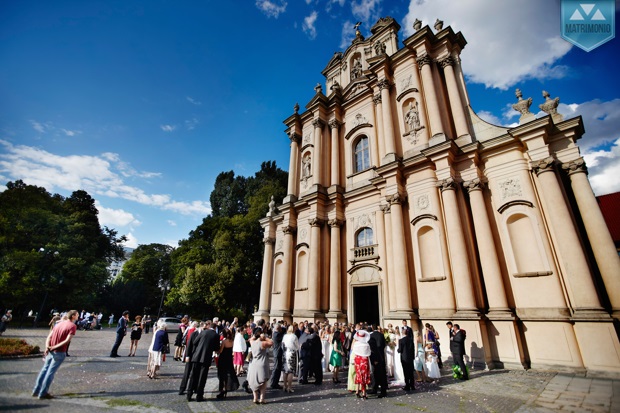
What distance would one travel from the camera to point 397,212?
14.0 meters

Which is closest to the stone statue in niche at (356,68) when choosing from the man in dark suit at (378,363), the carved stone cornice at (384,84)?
the carved stone cornice at (384,84)

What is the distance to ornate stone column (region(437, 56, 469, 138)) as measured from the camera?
1412cm

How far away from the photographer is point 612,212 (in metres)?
21.9

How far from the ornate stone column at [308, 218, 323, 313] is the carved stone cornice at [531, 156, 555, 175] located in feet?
36.2

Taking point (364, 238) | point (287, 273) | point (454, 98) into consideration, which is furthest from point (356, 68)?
point (287, 273)

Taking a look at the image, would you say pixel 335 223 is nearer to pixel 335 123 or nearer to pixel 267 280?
pixel 267 280

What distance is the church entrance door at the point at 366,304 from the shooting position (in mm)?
15795

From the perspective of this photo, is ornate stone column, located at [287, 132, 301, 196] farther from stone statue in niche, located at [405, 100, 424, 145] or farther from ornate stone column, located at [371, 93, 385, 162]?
stone statue in niche, located at [405, 100, 424, 145]

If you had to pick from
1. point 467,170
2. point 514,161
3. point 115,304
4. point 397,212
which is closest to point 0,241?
point 115,304

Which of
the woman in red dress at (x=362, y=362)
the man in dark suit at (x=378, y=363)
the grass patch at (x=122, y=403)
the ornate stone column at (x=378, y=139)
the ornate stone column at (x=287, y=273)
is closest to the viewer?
the grass patch at (x=122, y=403)

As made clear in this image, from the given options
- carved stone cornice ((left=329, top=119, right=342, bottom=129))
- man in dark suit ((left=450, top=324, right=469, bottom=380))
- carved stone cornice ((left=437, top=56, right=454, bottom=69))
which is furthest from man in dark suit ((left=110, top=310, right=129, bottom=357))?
carved stone cornice ((left=437, top=56, right=454, bottom=69))

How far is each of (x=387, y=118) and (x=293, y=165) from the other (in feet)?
27.7

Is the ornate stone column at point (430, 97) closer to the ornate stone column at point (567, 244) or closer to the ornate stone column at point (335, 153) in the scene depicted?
the ornate stone column at point (567, 244)

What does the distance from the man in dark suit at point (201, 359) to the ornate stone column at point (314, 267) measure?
398 inches
